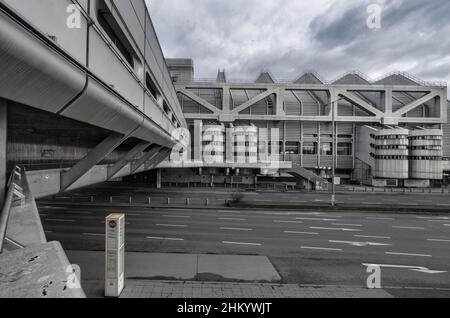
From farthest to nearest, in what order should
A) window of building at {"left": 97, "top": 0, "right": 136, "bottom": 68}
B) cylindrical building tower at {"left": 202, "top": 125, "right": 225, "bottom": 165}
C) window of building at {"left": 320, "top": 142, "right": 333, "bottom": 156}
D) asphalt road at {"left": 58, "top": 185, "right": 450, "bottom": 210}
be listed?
window of building at {"left": 320, "top": 142, "right": 333, "bottom": 156} < cylindrical building tower at {"left": 202, "top": 125, "right": 225, "bottom": 165} < asphalt road at {"left": 58, "top": 185, "right": 450, "bottom": 210} < window of building at {"left": 97, "top": 0, "right": 136, "bottom": 68}

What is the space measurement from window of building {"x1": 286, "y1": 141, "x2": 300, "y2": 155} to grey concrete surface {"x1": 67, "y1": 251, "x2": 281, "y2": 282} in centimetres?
4509

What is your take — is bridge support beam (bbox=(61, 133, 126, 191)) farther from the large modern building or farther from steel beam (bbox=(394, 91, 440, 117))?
steel beam (bbox=(394, 91, 440, 117))

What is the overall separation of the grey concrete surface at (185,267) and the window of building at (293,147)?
45.1m

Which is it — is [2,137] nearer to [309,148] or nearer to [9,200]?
[9,200]

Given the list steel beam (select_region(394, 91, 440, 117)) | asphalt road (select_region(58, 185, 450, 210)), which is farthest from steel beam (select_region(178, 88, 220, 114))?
steel beam (select_region(394, 91, 440, 117))

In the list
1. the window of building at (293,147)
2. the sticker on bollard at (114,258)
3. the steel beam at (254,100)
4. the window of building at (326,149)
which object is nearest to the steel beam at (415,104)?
the window of building at (326,149)

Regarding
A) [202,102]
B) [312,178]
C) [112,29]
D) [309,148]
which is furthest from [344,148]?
[112,29]

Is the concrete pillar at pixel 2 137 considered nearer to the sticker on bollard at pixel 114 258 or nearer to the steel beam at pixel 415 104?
the sticker on bollard at pixel 114 258

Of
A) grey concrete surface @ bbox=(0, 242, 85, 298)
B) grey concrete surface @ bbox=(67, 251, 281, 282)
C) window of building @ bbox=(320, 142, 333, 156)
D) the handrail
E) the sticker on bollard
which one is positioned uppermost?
window of building @ bbox=(320, 142, 333, 156)

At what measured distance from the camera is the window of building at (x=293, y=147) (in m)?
53.3

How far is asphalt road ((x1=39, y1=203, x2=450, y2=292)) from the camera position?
9.06m

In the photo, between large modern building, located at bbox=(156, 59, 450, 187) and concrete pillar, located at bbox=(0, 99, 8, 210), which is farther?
large modern building, located at bbox=(156, 59, 450, 187)
